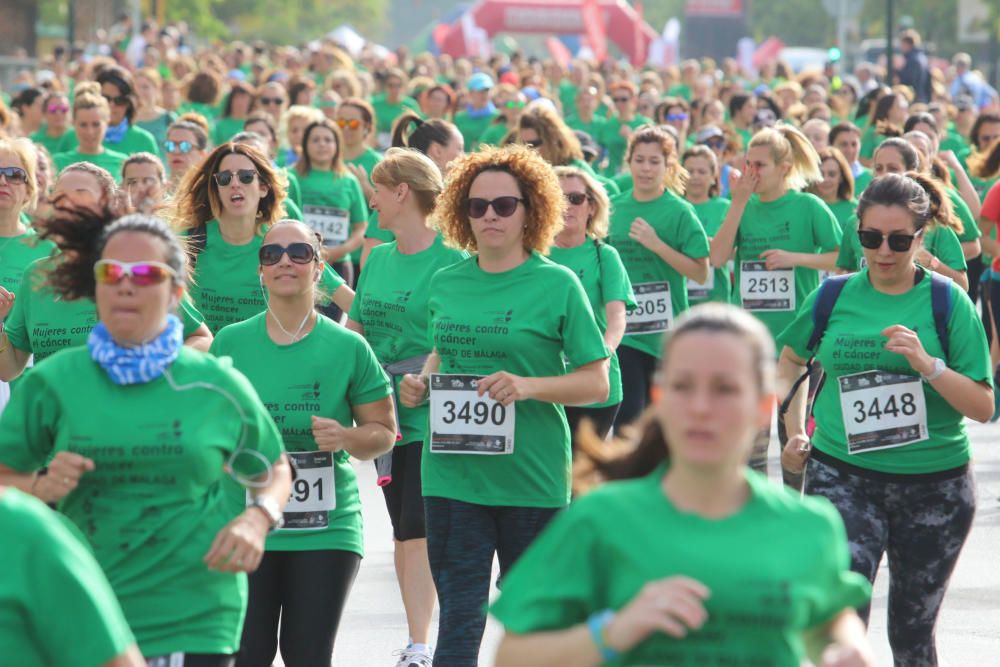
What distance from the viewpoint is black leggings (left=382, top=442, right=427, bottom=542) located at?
23.4 feet

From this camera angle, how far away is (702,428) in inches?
128

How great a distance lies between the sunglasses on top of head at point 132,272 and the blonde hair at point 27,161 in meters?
3.59

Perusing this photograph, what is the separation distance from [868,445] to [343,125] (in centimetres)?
908

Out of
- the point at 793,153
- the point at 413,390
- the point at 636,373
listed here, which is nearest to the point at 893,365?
the point at 413,390

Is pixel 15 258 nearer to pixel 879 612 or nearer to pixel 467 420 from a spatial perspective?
pixel 467 420

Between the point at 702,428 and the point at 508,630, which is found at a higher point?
the point at 702,428

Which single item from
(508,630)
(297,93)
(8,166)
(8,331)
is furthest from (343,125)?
(508,630)

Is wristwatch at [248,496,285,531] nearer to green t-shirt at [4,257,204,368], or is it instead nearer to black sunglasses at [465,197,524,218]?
black sunglasses at [465,197,524,218]

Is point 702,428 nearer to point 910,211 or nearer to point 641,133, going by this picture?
point 910,211

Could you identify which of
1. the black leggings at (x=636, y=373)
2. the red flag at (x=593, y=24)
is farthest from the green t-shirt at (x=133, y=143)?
the red flag at (x=593, y=24)

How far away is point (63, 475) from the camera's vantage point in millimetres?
4371

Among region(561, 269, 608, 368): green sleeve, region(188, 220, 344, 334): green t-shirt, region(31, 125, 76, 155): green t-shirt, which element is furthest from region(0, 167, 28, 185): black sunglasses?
region(31, 125, 76, 155): green t-shirt

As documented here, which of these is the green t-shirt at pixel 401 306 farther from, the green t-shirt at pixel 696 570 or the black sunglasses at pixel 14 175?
the green t-shirt at pixel 696 570

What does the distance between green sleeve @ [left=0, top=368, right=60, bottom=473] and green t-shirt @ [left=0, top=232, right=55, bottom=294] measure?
3017 millimetres
